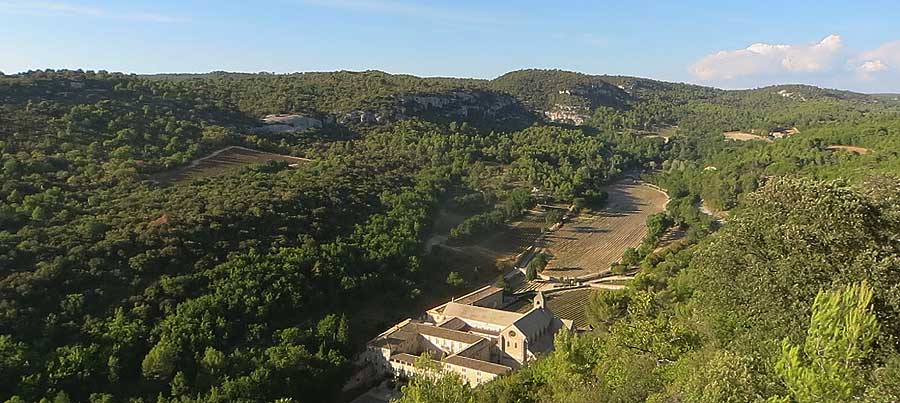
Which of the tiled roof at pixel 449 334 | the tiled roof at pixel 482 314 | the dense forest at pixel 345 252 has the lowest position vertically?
the tiled roof at pixel 449 334

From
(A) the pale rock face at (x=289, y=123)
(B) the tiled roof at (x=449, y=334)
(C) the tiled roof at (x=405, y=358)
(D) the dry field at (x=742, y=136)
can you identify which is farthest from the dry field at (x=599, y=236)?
(D) the dry field at (x=742, y=136)

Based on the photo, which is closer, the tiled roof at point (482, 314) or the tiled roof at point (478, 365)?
the tiled roof at point (478, 365)

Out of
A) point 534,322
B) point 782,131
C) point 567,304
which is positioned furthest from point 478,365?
point 782,131

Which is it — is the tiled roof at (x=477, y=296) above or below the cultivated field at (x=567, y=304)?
above

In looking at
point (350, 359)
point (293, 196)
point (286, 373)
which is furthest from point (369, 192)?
point (286, 373)

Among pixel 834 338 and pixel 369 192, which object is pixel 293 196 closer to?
pixel 369 192

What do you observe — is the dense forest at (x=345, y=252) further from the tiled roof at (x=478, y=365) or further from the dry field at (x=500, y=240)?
the tiled roof at (x=478, y=365)
